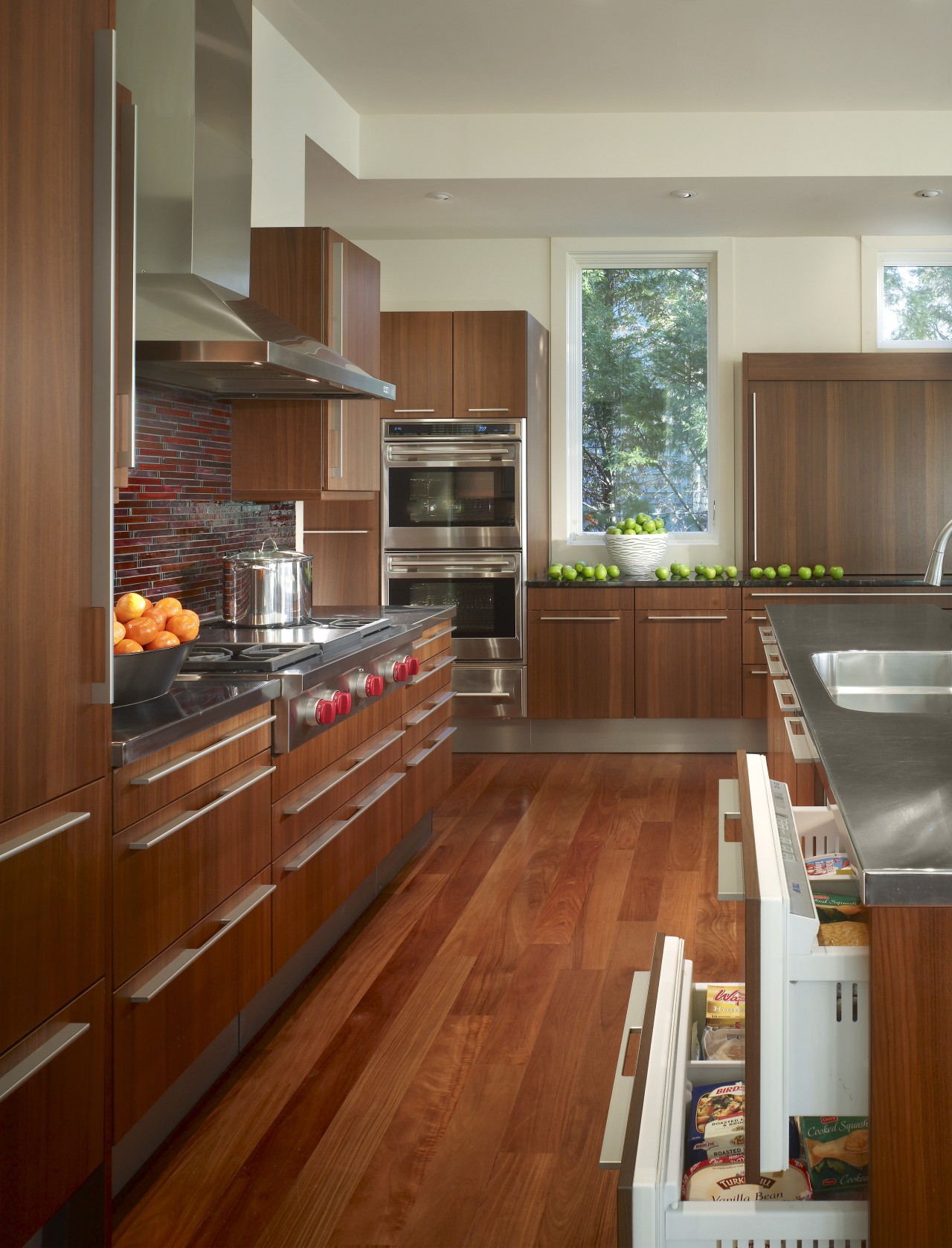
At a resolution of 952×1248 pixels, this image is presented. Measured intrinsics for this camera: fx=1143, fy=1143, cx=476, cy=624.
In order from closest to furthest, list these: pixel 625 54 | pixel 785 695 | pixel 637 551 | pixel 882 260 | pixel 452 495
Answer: pixel 785 695
pixel 625 54
pixel 452 495
pixel 637 551
pixel 882 260

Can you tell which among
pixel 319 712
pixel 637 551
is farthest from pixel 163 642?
pixel 637 551

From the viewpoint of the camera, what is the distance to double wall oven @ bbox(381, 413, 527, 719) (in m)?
5.65

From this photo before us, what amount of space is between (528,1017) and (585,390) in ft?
14.1

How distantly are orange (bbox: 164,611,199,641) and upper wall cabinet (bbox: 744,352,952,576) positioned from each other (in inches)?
167

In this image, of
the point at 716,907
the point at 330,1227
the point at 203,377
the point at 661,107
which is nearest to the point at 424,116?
the point at 661,107

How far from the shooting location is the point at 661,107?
16.4 feet

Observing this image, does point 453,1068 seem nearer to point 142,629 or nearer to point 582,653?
point 142,629

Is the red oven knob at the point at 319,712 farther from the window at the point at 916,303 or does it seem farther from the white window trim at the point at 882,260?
the window at the point at 916,303

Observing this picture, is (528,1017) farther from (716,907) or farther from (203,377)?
(203,377)

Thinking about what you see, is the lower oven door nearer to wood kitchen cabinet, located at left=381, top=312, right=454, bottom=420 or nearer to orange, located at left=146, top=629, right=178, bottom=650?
wood kitchen cabinet, located at left=381, top=312, right=454, bottom=420

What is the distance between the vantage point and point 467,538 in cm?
569

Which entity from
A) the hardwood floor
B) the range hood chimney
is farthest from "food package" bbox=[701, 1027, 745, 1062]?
the range hood chimney

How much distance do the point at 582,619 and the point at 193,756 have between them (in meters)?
3.81

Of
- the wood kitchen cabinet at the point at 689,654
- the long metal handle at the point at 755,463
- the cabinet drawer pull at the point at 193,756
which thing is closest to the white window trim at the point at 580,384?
the long metal handle at the point at 755,463
